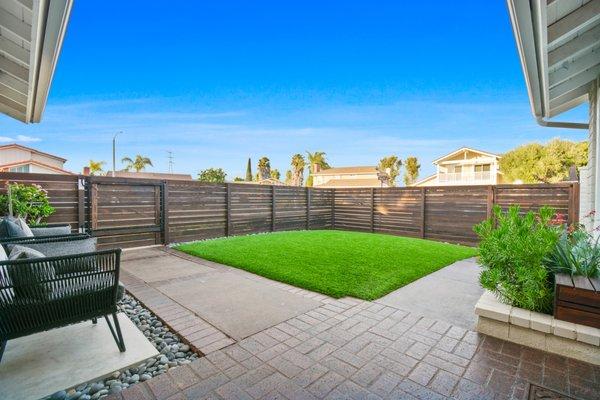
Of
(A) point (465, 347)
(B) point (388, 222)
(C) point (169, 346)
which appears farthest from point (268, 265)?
(B) point (388, 222)

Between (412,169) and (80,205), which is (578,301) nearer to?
(80,205)

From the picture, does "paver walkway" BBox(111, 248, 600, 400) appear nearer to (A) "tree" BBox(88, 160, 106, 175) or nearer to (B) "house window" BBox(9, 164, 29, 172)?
(B) "house window" BBox(9, 164, 29, 172)

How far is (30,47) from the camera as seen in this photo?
3.10 m

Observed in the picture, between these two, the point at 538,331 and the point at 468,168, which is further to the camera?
the point at 468,168

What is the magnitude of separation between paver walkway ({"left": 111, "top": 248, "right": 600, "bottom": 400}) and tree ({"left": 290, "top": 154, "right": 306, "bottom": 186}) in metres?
40.3

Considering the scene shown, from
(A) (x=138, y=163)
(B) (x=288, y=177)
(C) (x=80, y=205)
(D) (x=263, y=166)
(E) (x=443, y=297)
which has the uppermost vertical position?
(A) (x=138, y=163)

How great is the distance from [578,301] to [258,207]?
8.16 metres

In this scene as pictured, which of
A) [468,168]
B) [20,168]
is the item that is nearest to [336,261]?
[20,168]

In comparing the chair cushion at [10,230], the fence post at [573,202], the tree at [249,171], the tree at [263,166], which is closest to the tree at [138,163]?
the tree at [249,171]

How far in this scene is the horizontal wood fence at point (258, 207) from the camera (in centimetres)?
618

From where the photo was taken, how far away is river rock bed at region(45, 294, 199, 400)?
1.82 metres

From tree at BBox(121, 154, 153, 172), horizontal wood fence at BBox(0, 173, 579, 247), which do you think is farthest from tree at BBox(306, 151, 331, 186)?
horizontal wood fence at BBox(0, 173, 579, 247)

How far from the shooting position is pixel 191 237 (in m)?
7.80

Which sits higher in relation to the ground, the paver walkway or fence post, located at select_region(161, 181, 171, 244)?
fence post, located at select_region(161, 181, 171, 244)
